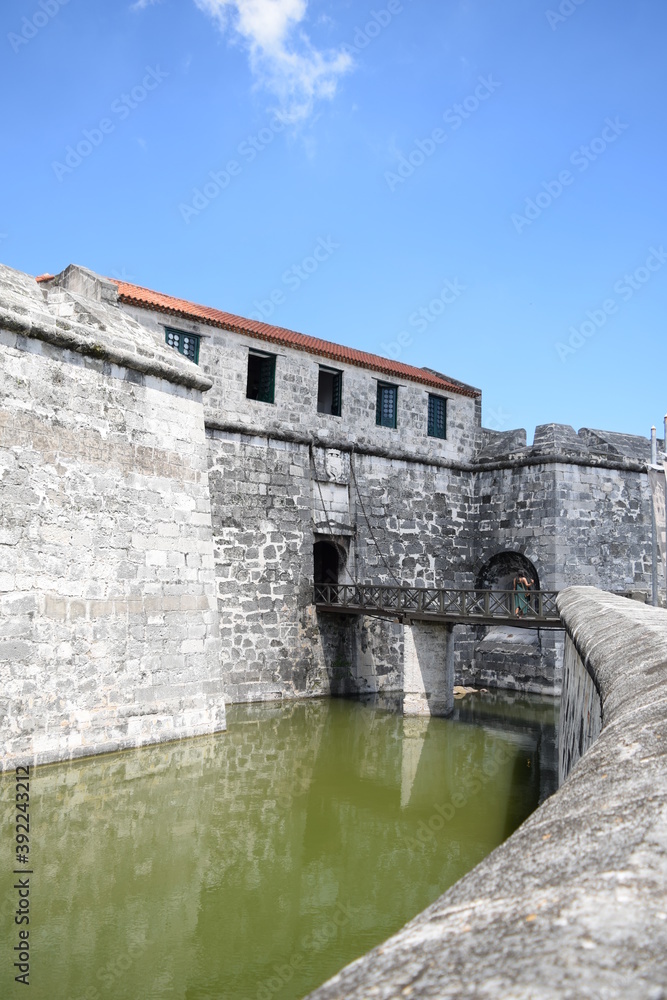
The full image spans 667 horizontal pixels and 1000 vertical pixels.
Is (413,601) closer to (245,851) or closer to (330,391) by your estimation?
(330,391)

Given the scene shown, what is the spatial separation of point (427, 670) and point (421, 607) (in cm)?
119

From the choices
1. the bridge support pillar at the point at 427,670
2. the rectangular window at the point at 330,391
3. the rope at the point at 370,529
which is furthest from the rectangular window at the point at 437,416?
the bridge support pillar at the point at 427,670

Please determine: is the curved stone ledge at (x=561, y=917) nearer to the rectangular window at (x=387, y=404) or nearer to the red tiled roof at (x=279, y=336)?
the red tiled roof at (x=279, y=336)

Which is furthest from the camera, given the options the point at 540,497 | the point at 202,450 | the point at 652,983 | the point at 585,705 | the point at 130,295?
the point at 540,497

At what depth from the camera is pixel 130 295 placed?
13.8m

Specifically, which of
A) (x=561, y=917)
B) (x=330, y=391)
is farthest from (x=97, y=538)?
(x=330, y=391)

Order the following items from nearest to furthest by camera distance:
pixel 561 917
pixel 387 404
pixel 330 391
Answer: pixel 561 917 → pixel 387 404 → pixel 330 391

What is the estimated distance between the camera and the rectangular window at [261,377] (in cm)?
1563

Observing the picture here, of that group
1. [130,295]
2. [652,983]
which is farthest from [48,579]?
[652,983]

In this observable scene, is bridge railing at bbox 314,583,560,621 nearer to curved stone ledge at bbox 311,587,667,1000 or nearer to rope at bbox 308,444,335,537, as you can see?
rope at bbox 308,444,335,537

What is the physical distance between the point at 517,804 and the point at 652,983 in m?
8.39

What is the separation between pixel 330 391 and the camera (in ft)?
59.2

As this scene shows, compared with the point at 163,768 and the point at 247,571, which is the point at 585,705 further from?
the point at 247,571

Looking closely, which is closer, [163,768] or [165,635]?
[163,768]
